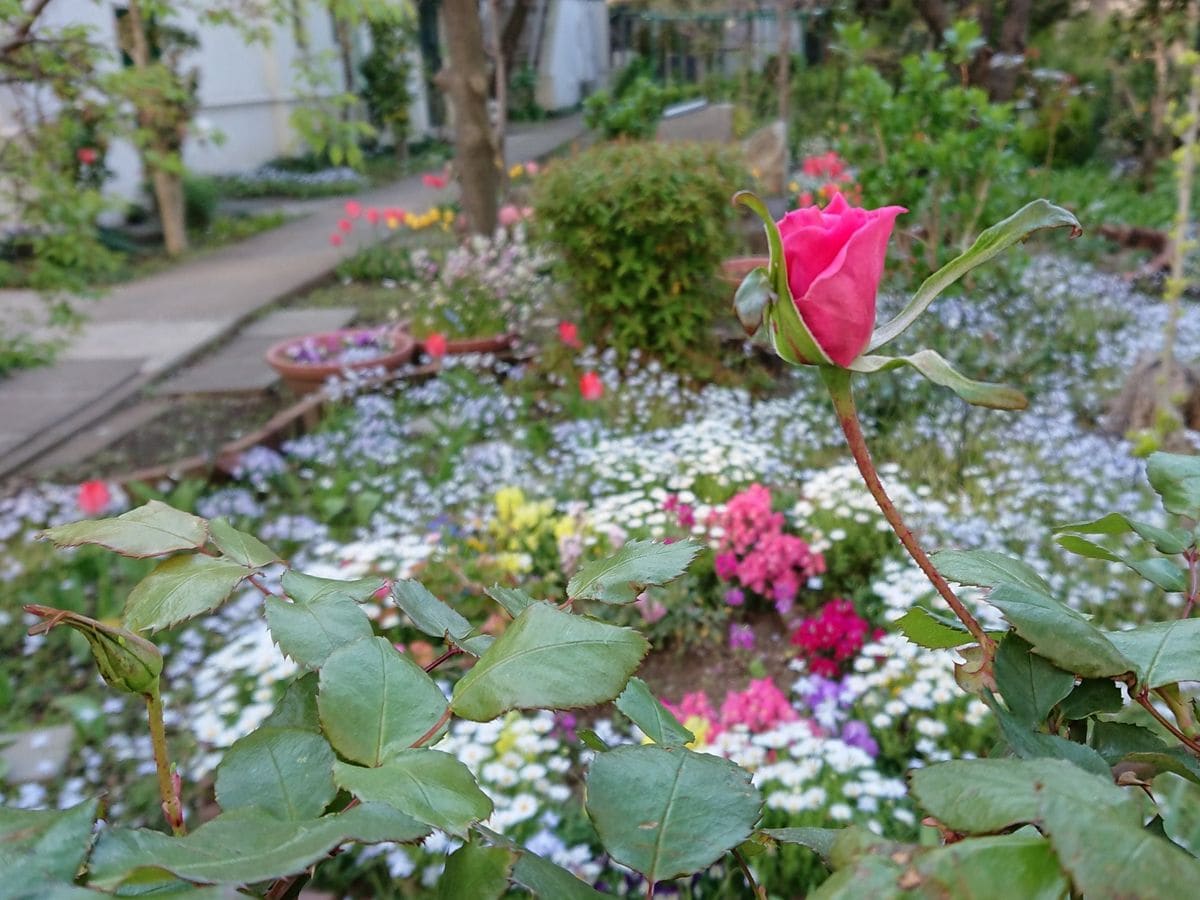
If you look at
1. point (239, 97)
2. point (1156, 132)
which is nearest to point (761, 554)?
point (1156, 132)

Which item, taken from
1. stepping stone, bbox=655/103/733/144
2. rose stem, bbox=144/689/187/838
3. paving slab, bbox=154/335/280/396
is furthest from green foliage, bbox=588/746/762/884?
stepping stone, bbox=655/103/733/144

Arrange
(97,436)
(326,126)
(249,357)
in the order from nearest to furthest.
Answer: (326,126) → (97,436) → (249,357)

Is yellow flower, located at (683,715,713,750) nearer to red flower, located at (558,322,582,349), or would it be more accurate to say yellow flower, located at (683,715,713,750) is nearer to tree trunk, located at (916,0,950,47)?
red flower, located at (558,322,582,349)

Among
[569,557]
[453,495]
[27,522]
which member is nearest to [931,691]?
[569,557]

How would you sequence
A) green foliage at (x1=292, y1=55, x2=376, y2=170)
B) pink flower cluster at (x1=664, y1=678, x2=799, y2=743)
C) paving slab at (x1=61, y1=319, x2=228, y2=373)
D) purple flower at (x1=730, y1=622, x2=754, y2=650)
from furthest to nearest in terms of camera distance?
paving slab at (x1=61, y1=319, x2=228, y2=373) < green foliage at (x1=292, y1=55, x2=376, y2=170) < purple flower at (x1=730, y1=622, x2=754, y2=650) < pink flower cluster at (x1=664, y1=678, x2=799, y2=743)

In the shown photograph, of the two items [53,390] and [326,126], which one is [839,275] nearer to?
[326,126]

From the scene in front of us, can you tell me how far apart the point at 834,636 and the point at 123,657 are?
202 cm

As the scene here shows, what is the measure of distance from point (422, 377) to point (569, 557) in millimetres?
2199

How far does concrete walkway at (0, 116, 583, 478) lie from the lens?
176 inches

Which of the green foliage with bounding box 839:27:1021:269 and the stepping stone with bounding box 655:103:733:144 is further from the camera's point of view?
the stepping stone with bounding box 655:103:733:144

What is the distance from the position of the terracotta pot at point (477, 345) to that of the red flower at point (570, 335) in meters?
0.40

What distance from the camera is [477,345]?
4840 mm

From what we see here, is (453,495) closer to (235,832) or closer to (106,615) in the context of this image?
(106,615)

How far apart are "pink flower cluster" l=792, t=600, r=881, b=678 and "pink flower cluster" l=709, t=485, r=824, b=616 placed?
131 mm
